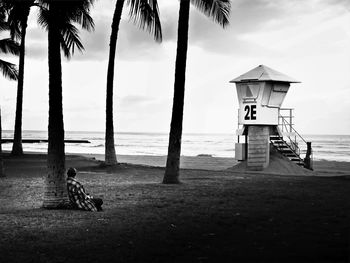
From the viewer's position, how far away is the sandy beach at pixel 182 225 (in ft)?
29.5

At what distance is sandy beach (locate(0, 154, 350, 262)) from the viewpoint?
9000 millimetres

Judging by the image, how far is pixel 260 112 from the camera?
2941 centimetres

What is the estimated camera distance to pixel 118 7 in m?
26.8

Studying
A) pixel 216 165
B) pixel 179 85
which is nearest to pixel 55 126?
pixel 179 85

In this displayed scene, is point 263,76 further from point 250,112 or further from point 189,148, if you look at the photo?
point 189,148

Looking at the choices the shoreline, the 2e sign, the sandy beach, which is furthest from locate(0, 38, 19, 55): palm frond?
the sandy beach

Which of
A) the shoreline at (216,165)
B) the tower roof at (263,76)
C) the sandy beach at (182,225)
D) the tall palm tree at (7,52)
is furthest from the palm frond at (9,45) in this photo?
the sandy beach at (182,225)

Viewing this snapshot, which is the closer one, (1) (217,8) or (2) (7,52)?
(1) (217,8)

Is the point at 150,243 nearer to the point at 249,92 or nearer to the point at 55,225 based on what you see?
the point at 55,225

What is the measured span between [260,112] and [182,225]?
18474 millimetres

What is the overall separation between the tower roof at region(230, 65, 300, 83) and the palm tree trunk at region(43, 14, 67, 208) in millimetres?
17017

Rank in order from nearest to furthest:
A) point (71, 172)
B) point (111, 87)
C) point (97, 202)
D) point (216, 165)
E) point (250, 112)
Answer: point (71, 172)
point (97, 202)
point (111, 87)
point (250, 112)
point (216, 165)

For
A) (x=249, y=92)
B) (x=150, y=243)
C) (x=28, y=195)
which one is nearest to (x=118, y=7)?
(x=249, y=92)

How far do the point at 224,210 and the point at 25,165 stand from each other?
1760 cm
